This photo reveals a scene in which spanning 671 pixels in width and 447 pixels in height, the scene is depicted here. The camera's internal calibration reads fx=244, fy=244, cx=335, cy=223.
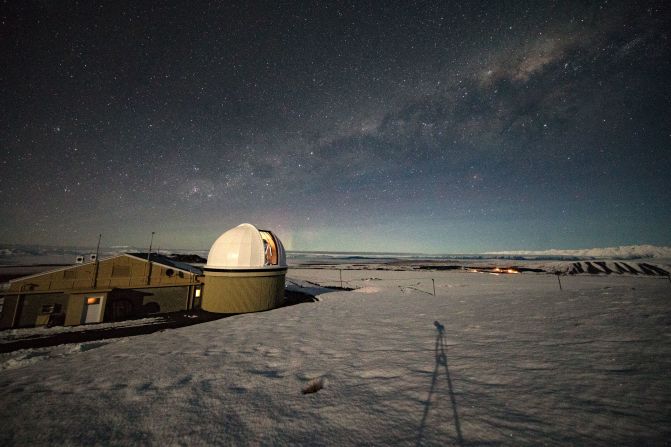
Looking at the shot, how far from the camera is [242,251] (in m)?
15.3

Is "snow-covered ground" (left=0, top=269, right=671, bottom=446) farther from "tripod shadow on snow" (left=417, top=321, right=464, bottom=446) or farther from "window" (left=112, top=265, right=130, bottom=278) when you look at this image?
"window" (left=112, top=265, right=130, bottom=278)

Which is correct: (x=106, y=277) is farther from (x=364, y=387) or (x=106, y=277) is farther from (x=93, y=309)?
(x=364, y=387)

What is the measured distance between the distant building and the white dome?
5.36 metres

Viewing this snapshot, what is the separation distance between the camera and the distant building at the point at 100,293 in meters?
16.3

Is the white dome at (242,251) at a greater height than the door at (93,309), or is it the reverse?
the white dome at (242,251)

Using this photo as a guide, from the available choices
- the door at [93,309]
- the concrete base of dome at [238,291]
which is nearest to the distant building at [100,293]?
the door at [93,309]

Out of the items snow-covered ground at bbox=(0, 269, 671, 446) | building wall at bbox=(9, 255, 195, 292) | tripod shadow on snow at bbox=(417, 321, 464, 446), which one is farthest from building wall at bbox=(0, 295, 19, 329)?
tripod shadow on snow at bbox=(417, 321, 464, 446)

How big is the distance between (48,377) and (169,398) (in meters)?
4.09

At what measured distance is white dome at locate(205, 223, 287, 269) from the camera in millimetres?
15180

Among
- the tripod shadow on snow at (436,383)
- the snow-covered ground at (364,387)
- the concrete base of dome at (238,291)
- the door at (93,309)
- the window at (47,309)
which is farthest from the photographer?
the window at (47,309)

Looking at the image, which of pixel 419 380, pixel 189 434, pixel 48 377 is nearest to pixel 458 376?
pixel 419 380

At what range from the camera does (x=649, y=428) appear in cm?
335

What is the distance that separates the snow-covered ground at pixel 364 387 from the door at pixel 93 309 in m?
9.02

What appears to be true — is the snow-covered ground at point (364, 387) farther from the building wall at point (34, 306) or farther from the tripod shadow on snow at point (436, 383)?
the building wall at point (34, 306)
